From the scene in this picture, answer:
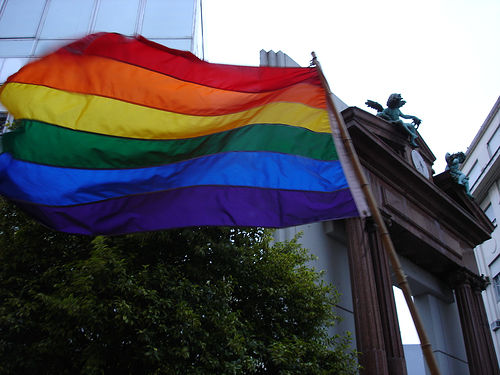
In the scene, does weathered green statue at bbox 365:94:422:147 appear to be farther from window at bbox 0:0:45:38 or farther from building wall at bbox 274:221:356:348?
window at bbox 0:0:45:38

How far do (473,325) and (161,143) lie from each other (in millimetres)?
14342

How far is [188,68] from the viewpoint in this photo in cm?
682

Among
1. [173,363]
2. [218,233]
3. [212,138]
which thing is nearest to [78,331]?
[173,363]

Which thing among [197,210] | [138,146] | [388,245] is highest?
[138,146]

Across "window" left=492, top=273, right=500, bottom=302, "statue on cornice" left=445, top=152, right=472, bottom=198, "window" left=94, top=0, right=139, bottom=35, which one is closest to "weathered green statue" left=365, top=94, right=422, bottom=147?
"statue on cornice" left=445, top=152, right=472, bottom=198

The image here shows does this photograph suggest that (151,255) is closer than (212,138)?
No

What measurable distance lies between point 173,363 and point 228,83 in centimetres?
360

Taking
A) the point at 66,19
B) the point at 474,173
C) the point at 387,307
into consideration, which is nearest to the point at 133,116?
the point at 387,307

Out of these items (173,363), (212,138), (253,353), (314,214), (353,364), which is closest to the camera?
(314,214)

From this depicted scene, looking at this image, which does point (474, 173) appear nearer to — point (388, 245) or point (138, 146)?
point (138, 146)

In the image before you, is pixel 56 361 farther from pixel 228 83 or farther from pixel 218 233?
pixel 228 83

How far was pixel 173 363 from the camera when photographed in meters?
7.26

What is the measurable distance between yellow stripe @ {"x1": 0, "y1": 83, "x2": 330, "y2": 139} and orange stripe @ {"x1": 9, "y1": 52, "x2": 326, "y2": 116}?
0.27 ft

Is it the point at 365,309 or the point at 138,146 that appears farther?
the point at 365,309
